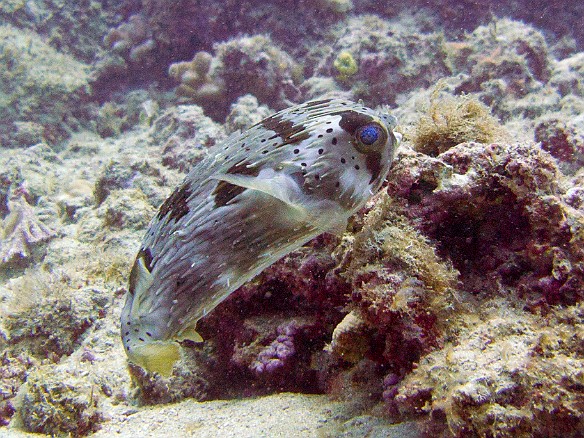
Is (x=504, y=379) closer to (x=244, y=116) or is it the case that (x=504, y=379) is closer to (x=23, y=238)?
(x=244, y=116)

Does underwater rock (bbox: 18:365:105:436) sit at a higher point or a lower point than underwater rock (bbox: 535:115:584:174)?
lower

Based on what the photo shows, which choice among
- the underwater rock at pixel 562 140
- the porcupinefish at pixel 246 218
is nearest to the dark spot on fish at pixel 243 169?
the porcupinefish at pixel 246 218

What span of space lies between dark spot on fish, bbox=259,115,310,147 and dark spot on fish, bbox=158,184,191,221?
2.34 feet

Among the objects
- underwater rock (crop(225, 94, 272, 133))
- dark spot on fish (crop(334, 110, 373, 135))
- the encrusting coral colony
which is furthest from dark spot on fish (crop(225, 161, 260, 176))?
underwater rock (crop(225, 94, 272, 133))

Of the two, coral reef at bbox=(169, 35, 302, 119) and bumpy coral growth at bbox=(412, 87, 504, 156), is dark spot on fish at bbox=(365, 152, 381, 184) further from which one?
coral reef at bbox=(169, 35, 302, 119)

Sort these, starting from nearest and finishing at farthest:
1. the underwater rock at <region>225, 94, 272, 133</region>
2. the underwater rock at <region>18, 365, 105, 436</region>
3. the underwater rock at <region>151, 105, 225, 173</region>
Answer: the underwater rock at <region>18, 365, 105, 436</region>, the underwater rock at <region>151, 105, 225, 173</region>, the underwater rock at <region>225, 94, 272, 133</region>

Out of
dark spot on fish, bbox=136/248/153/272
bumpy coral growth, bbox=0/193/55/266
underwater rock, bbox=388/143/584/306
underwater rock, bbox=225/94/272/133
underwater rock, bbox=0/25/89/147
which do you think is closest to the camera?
dark spot on fish, bbox=136/248/153/272

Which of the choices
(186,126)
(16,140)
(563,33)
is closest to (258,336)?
(186,126)

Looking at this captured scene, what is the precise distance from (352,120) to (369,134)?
142 mm

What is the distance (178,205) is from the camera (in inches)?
100

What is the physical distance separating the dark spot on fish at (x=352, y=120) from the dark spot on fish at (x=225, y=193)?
75cm

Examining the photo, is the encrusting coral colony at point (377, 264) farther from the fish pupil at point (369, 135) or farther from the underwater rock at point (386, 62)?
the fish pupil at point (369, 135)

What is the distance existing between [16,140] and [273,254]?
13.2m

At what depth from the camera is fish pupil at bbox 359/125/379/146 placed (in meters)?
2.40
